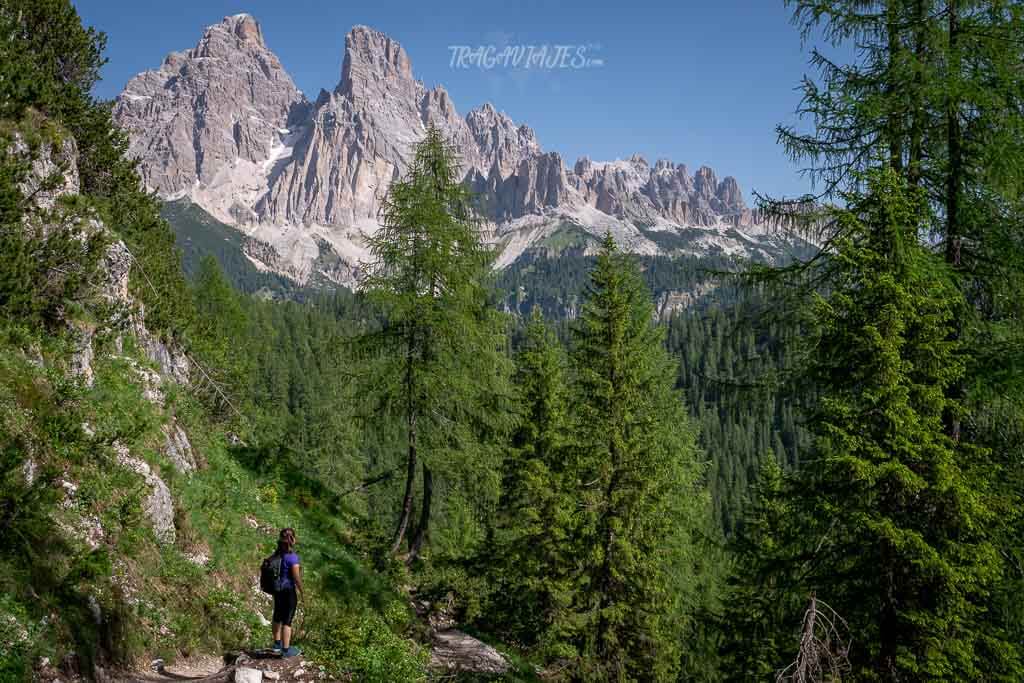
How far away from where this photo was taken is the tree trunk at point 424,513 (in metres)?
17.2

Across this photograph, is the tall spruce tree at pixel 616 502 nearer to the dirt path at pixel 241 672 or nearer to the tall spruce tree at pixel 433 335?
the tall spruce tree at pixel 433 335

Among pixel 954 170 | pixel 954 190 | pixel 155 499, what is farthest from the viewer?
pixel 155 499

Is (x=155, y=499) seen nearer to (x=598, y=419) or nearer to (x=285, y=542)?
(x=285, y=542)

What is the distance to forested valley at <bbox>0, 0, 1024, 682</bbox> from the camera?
7.39 meters

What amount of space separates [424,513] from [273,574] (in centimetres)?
954

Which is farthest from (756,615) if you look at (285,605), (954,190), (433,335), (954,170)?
(285,605)

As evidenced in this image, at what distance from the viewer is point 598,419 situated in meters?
14.7

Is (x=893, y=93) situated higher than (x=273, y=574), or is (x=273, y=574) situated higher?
(x=893, y=93)

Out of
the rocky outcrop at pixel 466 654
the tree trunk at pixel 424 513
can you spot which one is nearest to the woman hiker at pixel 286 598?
the rocky outcrop at pixel 466 654

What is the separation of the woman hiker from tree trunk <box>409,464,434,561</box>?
27.4 ft

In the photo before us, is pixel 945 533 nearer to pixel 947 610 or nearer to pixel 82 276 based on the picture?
pixel 947 610

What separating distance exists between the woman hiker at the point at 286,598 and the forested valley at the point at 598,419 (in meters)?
0.39

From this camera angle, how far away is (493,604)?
18141 mm

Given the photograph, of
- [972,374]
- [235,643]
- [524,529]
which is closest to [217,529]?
[235,643]
